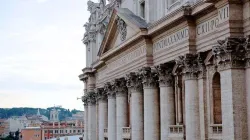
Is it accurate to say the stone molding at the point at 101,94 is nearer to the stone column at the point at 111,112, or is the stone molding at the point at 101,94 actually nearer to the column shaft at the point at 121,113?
the stone column at the point at 111,112

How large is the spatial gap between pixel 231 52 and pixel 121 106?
15.7 meters

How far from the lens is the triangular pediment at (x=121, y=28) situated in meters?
29.4

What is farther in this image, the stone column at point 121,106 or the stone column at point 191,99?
the stone column at point 121,106

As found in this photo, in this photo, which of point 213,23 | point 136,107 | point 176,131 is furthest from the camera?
point 136,107

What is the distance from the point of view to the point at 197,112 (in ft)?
76.2

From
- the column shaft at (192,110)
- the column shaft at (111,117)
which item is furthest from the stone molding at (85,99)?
the column shaft at (192,110)

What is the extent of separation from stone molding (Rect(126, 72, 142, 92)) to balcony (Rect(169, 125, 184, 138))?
4.72m

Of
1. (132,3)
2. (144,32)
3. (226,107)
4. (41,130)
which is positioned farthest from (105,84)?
(41,130)

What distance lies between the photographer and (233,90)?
19062mm

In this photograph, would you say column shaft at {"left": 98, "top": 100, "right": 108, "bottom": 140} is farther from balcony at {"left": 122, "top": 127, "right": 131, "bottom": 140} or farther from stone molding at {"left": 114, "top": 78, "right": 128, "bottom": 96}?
balcony at {"left": 122, "top": 127, "right": 131, "bottom": 140}

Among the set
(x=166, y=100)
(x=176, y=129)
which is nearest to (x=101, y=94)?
(x=166, y=100)

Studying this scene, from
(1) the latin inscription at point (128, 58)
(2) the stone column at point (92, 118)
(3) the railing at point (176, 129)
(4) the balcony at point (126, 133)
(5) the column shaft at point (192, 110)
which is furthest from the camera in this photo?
(2) the stone column at point (92, 118)

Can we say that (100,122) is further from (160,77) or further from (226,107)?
(226,107)

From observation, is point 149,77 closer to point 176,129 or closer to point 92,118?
point 176,129
